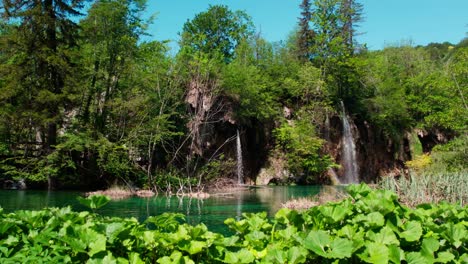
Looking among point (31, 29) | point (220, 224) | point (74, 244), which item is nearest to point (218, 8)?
point (31, 29)

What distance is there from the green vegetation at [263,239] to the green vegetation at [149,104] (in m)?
17.3

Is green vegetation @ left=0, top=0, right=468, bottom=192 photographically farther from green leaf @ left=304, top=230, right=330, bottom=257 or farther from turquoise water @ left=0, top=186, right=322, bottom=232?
green leaf @ left=304, top=230, right=330, bottom=257

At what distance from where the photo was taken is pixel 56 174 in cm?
2477

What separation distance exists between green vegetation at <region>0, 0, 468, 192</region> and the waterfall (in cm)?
107

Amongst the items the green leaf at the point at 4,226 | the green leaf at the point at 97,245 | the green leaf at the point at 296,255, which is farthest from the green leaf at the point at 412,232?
the green leaf at the point at 4,226

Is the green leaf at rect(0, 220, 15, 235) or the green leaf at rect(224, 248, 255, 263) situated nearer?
the green leaf at rect(224, 248, 255, 263)

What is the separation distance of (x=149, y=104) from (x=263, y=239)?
2528 cm

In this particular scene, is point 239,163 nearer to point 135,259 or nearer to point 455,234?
point 455,234

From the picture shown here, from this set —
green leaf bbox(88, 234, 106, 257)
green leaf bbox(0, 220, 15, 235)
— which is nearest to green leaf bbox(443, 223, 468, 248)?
green leaf bbox(88, 234, 106, 257)

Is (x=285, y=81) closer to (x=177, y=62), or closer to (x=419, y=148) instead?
(x=177, y=62)

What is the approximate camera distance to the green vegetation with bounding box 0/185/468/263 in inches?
121

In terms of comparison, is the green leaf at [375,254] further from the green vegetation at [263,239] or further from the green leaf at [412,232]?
the green leaf at [412,232]

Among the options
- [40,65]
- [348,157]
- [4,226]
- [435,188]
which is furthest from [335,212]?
[348,157]

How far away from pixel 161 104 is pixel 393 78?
27934mm
